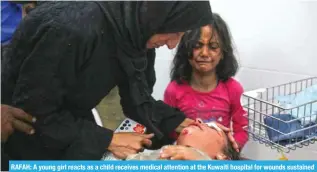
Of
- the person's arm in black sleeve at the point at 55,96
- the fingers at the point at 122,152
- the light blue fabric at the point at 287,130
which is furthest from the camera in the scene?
the light blue fabric at the point at 287,130

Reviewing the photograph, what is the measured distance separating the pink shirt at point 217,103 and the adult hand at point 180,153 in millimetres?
452

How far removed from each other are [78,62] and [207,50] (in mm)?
754

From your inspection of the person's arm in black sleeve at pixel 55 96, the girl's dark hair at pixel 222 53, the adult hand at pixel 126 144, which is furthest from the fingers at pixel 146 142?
the girl's dark hair at pixel 222 53

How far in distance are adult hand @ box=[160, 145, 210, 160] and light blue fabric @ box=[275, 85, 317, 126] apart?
313 millimetres

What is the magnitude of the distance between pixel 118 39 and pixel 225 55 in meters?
0.80

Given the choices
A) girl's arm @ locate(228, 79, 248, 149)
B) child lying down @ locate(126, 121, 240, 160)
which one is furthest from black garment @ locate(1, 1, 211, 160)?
girl's arm @ locate(228, 79, 248, 149)

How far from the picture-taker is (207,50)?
1.61m

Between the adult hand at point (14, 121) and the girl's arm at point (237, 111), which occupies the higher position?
the adult hand at point (14, 121)

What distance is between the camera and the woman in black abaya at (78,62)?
0.94 metres

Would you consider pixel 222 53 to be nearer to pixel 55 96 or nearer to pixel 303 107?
pixel 303 107

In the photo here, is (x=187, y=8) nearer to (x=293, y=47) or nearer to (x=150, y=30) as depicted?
(x=150, y=30)

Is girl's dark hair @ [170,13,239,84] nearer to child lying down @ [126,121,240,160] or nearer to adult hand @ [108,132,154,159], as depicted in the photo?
child lying down @ [126,121,240,160]

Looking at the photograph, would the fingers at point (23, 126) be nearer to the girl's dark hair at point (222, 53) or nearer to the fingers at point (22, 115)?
the fingers at point (22, 115)

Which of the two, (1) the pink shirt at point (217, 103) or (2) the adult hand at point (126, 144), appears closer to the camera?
(2) the adult hand at point (126, 144)
